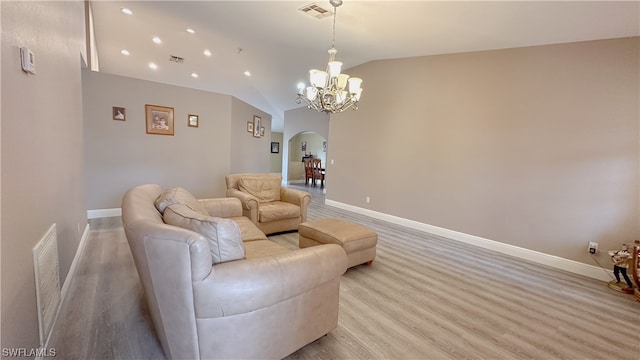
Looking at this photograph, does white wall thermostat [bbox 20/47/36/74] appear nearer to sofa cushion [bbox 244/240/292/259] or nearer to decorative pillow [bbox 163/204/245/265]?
decorative pillow [bbox 163/204/245/265]

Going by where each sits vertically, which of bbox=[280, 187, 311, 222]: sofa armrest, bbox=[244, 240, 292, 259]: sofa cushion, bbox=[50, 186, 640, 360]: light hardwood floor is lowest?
bbox=[50, 186, 640, 360]: light hardwood floor

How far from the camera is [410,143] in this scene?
4.98 meters

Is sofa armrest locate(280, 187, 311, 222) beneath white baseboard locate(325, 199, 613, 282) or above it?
above

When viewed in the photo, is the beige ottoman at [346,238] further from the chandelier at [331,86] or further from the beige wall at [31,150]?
the beige wall at [31,150]

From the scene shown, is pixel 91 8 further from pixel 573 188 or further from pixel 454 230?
pixel 573 188

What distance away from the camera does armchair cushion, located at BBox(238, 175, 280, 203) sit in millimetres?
4266

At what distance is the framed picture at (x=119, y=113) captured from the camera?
15.6 ft

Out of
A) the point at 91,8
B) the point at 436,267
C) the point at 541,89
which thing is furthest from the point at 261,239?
the point at 91,8

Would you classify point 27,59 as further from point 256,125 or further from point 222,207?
point 256,125

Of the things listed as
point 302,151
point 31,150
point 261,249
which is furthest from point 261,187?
point 302,151

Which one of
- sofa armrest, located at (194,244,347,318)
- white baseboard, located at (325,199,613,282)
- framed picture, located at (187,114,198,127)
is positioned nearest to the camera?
sofa armrest, located at (194,244,347,318)

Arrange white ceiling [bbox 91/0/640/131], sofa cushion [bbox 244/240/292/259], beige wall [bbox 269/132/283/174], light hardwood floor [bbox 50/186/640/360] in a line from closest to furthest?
light hardwood floor [bbox 50/186/640/360], sofa cushion [bbox 244/240/292/259], white ceiling [bbox 91/0/640/131], beige wall [bbox 269/132/283/174]

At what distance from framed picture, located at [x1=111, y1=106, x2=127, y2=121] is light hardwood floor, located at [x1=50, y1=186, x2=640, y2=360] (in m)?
2.33

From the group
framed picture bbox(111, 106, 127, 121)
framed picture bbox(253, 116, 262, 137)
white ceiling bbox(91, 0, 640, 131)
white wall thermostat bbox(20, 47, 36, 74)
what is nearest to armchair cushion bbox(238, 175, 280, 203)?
white ceiling bbox(91, 0, 640, 131)
